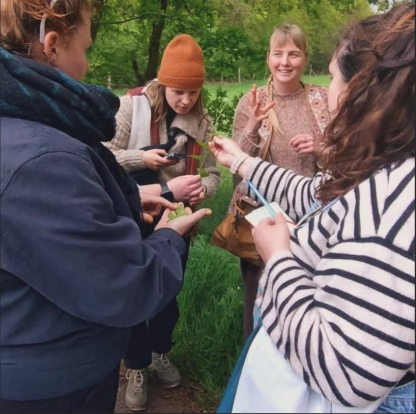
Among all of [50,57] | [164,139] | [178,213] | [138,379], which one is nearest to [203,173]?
[164,139]

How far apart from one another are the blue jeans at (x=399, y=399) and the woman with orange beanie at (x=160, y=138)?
1.55 meters

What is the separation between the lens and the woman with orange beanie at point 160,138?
2.59 meters

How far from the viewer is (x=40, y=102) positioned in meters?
1.18

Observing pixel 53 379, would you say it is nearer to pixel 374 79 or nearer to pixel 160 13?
pixel 374 79

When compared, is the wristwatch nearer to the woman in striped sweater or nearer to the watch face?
the watch face

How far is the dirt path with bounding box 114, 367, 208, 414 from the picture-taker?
2.72m

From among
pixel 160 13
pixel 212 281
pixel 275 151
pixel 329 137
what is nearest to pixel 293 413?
pixel 329 137

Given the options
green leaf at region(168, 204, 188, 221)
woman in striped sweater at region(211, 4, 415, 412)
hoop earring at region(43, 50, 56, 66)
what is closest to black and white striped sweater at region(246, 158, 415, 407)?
woman in striped sweater at region(211, 4, 415, 412)

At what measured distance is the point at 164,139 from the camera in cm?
267

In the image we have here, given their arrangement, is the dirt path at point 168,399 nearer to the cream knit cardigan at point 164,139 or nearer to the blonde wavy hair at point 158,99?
the cream knit cardigan at point 164,139

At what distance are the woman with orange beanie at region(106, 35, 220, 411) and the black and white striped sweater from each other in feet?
4.74

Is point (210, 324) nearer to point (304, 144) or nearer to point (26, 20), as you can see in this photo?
point (304, 144)

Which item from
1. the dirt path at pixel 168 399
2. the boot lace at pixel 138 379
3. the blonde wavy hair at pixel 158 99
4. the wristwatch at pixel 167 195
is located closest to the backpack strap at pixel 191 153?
the blonde wavy hair at pixel 158 99

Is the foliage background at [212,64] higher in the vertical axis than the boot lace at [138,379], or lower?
higher
